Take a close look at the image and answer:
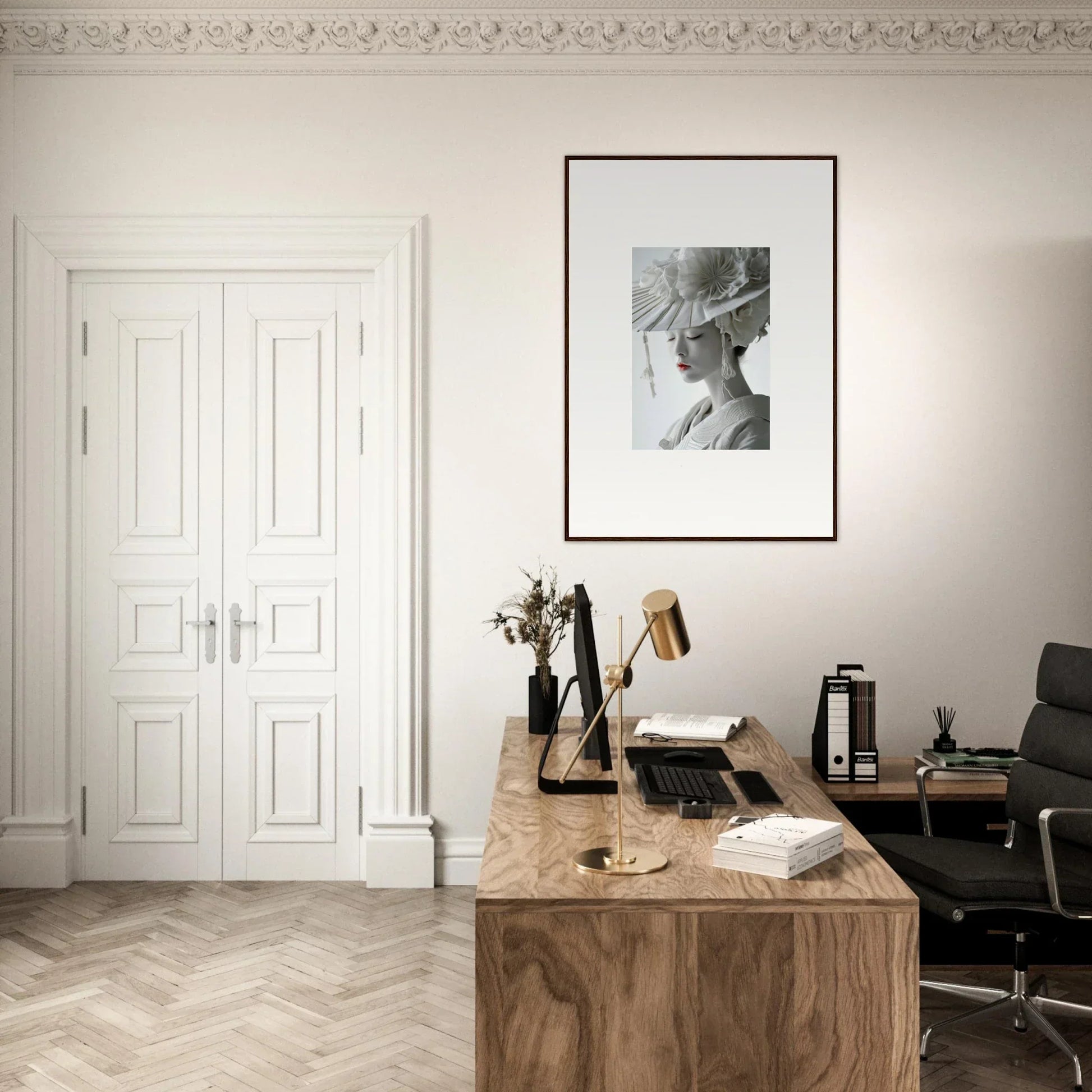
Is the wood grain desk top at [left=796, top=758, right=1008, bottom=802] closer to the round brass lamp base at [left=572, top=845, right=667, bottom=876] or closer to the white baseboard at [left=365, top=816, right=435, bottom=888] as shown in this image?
the round brass lamp base at [left=572, top=845, right=667, bottom=876]

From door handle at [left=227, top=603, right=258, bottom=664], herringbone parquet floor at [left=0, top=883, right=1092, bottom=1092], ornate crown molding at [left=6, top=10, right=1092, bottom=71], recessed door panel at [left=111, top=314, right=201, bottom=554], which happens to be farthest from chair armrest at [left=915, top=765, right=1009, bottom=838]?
recessed door panel at [left=111, top=314, right=201, bottom=554]

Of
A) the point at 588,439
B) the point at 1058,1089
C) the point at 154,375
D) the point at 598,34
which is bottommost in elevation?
the point at 1058,1089

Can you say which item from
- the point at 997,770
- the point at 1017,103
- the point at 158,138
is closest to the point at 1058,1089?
the point at 997,770

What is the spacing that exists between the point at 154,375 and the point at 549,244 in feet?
5.41

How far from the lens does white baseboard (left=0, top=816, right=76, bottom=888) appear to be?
3.94 m

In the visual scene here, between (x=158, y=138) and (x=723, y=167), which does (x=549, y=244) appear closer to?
(x=723, y=167)

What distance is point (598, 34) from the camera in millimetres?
3904

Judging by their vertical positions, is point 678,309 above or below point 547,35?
below

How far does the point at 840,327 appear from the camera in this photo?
3.96 metres

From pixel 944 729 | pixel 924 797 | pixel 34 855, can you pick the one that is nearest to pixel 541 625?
pixel 924 797

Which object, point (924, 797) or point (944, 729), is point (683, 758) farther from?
point (944, 729)

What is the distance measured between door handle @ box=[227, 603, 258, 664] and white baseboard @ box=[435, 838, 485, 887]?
1093 millimetres

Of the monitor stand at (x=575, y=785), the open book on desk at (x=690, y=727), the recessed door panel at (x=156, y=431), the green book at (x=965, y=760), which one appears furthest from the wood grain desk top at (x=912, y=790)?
the recessed door panel at (x=156, y=431)

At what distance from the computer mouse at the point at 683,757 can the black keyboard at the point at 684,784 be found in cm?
11
